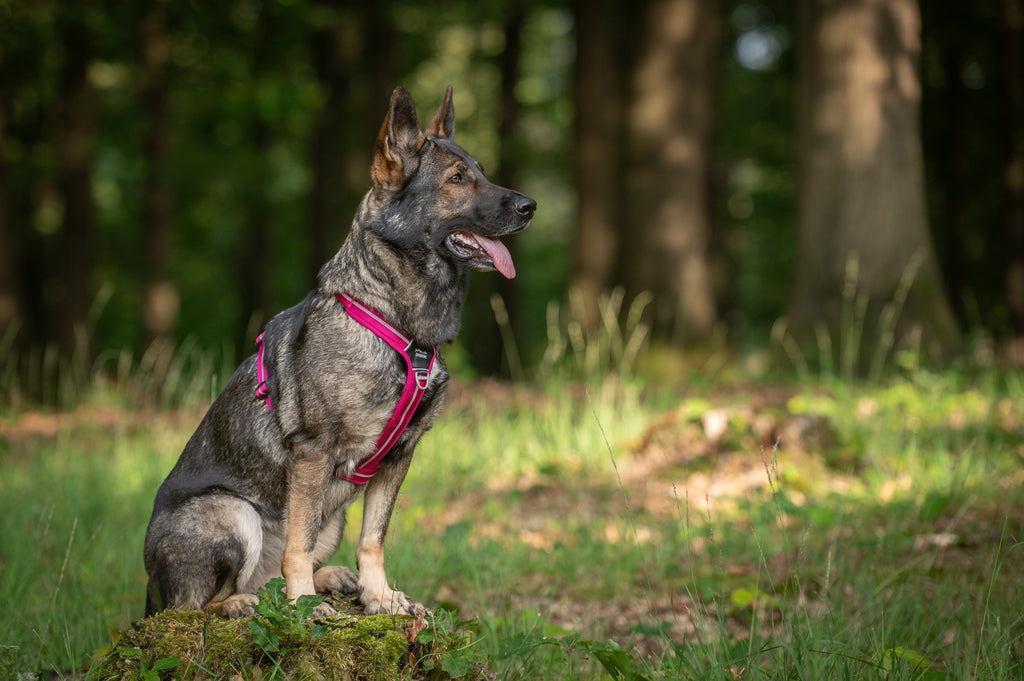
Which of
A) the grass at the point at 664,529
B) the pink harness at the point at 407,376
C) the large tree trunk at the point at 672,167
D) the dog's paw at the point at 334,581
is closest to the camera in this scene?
the grass at the point at 664,529

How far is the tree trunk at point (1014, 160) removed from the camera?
42.9 feet

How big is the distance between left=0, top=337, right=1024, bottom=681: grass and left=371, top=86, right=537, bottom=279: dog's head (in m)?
1.03

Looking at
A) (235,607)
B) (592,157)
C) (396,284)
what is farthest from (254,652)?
(592,157)

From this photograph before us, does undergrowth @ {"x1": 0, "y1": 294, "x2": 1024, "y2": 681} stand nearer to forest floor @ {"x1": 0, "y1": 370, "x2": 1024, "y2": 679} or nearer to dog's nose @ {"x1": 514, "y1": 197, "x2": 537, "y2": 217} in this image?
forest floor @ {"x1": 0, "y1": 370, "x2": 1024, "y2": 679}

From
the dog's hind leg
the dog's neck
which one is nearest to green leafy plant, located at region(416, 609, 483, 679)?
the dog's hind leg

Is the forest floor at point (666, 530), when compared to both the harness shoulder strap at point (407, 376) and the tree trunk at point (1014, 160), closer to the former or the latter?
the harness shoulder strap at point (407, 376)

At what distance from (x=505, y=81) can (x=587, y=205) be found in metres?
6.22

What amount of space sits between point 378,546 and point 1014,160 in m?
14.2

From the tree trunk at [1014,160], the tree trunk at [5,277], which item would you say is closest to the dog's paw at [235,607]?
the tree trunk at [5,277]

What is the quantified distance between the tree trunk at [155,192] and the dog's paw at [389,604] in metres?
13.1

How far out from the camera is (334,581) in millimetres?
3539

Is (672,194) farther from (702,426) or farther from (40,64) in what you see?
(40,64)

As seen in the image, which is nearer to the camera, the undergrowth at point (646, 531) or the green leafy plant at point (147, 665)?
the green leafy plant at point (147, 665)

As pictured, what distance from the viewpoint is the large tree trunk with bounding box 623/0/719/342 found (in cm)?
1087
